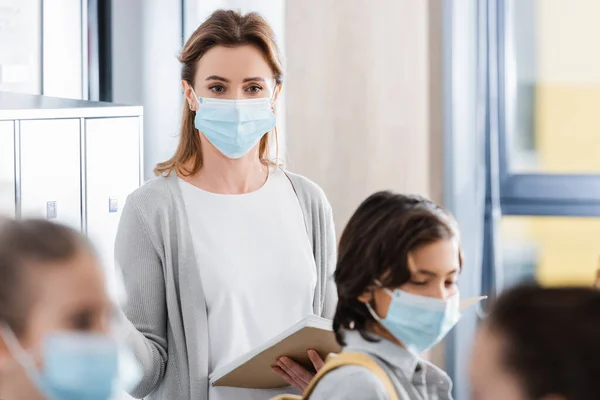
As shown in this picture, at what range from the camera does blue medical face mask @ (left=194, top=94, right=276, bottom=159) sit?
1.82 m

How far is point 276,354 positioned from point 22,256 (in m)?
0.64

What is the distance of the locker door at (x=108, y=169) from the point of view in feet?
7.57

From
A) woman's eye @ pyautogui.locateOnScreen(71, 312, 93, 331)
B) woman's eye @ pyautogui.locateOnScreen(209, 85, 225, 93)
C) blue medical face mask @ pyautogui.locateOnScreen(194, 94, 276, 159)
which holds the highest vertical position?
woman's eye @ pyautogui.locateOnScreen(209, 85, 225, 93)

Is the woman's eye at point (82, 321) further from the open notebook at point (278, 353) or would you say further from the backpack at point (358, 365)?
the open notebook at point (278, 353)

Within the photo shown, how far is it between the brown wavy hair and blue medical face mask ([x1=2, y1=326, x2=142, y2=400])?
33.0 inches

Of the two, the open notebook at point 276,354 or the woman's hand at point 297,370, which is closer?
the open notebook at point 276,354

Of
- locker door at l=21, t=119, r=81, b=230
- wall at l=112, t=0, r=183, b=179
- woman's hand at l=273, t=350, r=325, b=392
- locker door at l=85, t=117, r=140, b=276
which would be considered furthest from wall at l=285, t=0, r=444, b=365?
woman's hand at l=273, t=350, r=325, b=392

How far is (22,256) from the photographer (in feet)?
3.07

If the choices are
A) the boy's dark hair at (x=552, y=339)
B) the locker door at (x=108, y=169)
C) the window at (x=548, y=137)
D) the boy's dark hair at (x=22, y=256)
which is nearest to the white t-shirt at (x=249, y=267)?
the locker door at (x=108, y=169)

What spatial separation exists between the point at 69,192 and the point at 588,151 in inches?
68.6

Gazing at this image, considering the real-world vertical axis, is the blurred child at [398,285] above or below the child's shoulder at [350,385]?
above

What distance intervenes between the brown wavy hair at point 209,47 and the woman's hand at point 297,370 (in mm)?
460

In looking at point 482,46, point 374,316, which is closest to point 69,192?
point 374,316

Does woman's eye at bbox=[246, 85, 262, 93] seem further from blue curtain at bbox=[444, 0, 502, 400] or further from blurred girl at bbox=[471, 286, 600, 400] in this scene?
blue curtain at bbox=[444, 0, 502, 400]
